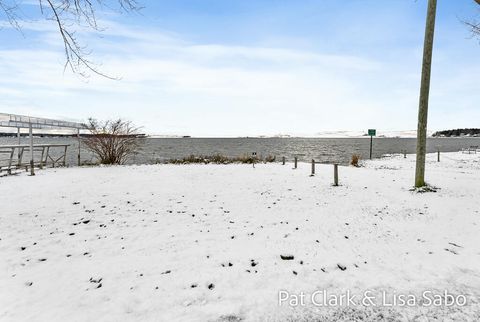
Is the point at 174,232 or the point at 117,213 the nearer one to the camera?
the point at 174,232

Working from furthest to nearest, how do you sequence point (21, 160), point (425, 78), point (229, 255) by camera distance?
point (21, 160)
point (425, 78)
point (229, 255)

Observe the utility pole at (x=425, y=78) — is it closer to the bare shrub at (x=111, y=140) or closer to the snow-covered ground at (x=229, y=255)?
the snow-covered ground at (x=229, y=255)

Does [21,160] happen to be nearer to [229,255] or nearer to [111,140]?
[111,140]

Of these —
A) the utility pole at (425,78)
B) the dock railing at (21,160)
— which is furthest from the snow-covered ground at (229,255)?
the dock railing at (21,160)

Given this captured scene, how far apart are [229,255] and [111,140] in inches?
702

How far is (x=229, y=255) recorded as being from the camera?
4535 millimetres

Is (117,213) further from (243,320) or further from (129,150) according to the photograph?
(129,150)

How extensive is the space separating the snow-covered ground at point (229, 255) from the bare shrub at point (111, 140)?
10691 mm

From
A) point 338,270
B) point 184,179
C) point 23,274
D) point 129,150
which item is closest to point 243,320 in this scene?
point 338,270

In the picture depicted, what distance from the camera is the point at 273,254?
457 cm

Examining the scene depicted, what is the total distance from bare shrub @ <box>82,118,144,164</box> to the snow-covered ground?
421 inches

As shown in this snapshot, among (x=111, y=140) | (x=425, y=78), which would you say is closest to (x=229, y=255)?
(x=425, y=78)

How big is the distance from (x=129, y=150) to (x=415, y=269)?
20.1 metres

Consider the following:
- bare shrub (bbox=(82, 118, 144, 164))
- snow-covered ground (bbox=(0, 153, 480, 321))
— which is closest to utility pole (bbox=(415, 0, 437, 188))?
snow-covered ground (bbox=(0, 153, 480, 321))
